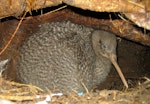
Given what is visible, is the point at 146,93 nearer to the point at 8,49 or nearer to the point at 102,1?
the point at 102,1

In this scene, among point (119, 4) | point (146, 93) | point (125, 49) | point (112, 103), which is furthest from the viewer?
point (125, 49)

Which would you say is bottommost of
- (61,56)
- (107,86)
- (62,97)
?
(107,86)

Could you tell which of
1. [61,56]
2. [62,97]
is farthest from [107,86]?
[62,97]

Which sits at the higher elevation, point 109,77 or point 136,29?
point 136,29

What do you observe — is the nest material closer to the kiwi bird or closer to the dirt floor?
the dirt floor

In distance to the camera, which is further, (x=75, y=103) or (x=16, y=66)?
(x=16, y=66)

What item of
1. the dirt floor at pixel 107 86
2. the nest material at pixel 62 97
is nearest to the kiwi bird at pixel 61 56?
the dirt floor at pixel 107 86

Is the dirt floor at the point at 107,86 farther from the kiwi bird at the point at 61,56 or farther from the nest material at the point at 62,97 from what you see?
the kiwi bird at the point at 61,56

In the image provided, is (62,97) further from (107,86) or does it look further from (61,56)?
(107,86)

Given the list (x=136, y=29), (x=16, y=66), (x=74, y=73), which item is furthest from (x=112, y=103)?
(x=16, y=66)
